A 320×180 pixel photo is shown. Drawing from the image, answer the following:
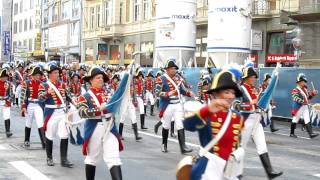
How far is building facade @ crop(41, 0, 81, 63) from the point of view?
203 feet

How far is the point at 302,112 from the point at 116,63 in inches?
1419

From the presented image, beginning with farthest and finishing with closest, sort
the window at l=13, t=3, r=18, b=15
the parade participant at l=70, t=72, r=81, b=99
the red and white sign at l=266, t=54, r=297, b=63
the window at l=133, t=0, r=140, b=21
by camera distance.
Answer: the window at l=13, t=3, r=18, b=15
the window at l=133, t=0, r=140, b=21
the red and white sign at l=266, t=54, r=297, b=63
the parade participant at l=70, t=72, r=81, b=99

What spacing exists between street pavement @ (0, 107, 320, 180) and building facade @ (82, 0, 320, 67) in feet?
21.7

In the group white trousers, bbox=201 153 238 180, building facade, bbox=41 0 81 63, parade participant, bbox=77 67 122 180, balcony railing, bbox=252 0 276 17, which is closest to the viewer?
white trousers, bbox=201 153 238 180

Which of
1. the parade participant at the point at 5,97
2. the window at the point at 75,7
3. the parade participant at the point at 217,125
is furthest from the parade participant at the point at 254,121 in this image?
the window at the point at 75,7

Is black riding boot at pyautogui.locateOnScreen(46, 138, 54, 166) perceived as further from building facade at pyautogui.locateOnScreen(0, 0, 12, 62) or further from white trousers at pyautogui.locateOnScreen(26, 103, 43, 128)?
building facade at pyautogui.locateOnScreen(0, 0, 12, 62)

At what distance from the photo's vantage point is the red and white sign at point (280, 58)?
31.0 m

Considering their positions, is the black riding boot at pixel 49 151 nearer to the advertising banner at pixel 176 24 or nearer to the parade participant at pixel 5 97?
the parade participant at pixel 5 97

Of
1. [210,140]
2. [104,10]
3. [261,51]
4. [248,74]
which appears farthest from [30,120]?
[104,10]

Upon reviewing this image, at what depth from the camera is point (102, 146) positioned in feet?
25.0

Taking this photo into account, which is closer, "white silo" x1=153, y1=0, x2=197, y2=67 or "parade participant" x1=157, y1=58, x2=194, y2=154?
"parade participant" x1=157, y1=58, x2=194, y2=154

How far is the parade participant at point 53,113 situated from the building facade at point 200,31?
9064 millimetres

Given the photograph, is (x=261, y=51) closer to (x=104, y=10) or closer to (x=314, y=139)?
(x=314, y=139)

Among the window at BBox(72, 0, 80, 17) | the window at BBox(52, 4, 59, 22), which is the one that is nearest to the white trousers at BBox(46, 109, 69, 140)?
the window at BBox(72, 0, 80, 17)
